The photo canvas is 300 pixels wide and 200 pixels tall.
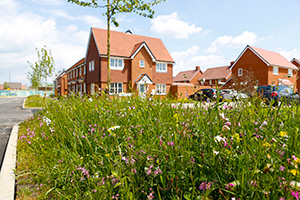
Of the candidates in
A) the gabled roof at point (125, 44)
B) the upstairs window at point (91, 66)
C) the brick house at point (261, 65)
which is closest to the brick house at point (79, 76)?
the upstairs window at point (91, 66)

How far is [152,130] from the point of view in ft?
9.32

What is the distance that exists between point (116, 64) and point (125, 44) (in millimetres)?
3963

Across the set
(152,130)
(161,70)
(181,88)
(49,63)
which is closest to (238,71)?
(181,88)

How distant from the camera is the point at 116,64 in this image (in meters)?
26.5

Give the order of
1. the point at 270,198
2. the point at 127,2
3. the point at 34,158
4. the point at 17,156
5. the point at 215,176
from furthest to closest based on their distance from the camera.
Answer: the point at 127,2 < the point at 17,156 < the point at 34,158 < the point at 215,176 < the point at 270,198

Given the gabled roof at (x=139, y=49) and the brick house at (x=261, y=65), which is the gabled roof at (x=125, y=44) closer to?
the gabled roof at (x=139, y=49)

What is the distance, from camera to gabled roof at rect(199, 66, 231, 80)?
4952 centimetres

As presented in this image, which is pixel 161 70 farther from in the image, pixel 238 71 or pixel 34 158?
pixel 34 158

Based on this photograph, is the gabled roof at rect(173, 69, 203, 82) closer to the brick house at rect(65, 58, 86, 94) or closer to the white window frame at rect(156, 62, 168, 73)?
the white window frame at rect(156, 62, 168, 73)

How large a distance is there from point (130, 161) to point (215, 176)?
0.83 metres

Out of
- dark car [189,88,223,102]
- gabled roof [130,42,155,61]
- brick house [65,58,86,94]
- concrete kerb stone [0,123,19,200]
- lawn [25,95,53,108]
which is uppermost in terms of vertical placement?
gabled roof [130,42,155,61]

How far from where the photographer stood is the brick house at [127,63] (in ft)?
85.9

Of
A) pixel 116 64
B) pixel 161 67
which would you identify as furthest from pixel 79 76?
pixel 161 67

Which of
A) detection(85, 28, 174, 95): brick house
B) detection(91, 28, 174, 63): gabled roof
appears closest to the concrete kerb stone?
detection(85, 28, 174, 95): brick house
